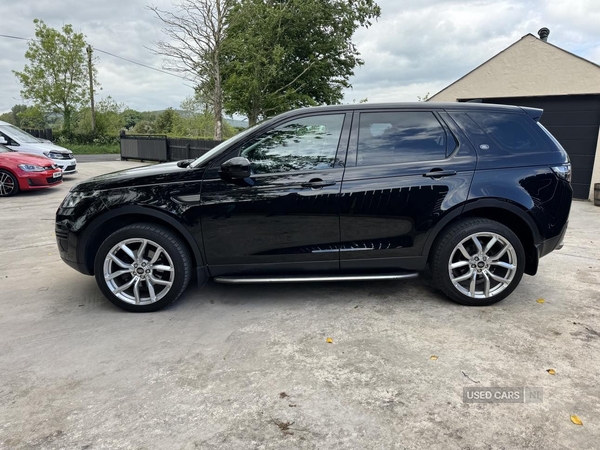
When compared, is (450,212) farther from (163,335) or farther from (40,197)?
(40,197)

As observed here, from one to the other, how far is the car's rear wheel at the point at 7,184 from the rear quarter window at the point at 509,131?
1003 centimetres

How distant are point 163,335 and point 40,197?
8.32m

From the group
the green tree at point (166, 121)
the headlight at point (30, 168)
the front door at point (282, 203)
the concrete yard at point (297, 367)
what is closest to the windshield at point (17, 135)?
the headlight at point (30, 168)

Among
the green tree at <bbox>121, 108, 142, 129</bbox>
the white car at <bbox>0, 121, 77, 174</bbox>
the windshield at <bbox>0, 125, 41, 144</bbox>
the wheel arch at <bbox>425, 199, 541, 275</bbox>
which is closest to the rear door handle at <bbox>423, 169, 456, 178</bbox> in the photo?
the wheel arch at <bbox>425, 199, 541, 275</bbox>

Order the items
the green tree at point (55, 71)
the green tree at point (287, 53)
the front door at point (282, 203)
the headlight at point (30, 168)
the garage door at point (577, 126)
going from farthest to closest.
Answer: the green tree at point (55, 71), the green tree at point (287, 53), the headlight at point (30, 168), the garage door at point (577, 126), the front door at point (282, 203)

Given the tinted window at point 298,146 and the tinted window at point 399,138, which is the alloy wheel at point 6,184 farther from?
the tinted window at point 399,138

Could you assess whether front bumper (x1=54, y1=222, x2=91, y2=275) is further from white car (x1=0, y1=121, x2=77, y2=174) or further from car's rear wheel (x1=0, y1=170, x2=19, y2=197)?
white car (x1=0, y1=121, x2=77, y2=174)

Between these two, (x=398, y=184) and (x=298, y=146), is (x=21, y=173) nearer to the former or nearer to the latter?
(x=298, y=146)

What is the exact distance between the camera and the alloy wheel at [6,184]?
930cm

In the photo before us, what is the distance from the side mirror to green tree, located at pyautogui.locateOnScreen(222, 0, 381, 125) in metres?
14.7

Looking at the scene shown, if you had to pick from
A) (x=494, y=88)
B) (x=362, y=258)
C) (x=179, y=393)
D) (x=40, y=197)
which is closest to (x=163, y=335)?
(x=179, y=393)

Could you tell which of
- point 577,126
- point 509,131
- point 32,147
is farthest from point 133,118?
point 509,131

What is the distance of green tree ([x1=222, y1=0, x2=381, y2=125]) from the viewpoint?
652 inches

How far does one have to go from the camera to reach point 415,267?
138 inches
